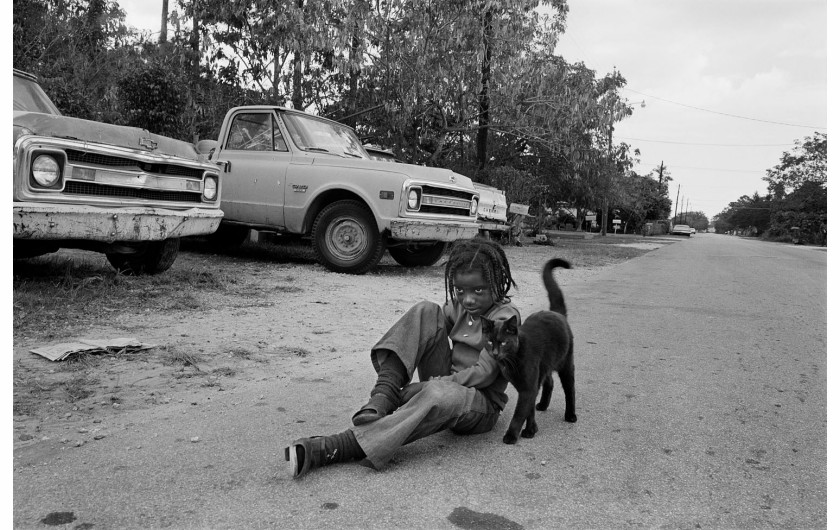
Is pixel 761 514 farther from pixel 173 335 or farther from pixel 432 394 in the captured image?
pixel 173 335

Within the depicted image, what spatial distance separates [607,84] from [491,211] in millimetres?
12492

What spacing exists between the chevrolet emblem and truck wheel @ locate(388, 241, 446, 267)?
183 inches

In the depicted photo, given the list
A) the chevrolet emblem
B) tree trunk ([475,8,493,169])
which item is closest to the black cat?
the chevrolet emblem

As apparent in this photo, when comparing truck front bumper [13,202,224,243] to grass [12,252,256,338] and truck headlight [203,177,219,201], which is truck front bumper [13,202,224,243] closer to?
truck headlight [203,177,219,201]

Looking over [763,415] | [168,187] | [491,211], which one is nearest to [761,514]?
[763,415]

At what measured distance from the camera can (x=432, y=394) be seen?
269cm

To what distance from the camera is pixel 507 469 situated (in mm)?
2602

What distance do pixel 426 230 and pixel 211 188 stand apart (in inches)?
112

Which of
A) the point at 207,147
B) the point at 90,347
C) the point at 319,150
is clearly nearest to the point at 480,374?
the point at 90,347

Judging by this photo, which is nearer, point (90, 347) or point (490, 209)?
point (90, 347)

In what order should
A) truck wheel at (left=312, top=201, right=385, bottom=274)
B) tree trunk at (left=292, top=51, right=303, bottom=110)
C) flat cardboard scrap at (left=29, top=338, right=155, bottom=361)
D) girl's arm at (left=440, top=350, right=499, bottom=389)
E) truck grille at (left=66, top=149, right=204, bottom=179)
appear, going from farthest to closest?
1. tree trunk at (left=292, top=51, right=303, bottom=110)
2. truck wheel at (left=312, top=201, right=385, bottom=274)
3. truck grille at (left=66, top=149, right=204, bottom=179)
4. flat cardboard scrap at (left=29, top=338, right=155, bottom=361)
5. girl's arm at (left=440, top=350, right=499, bottom=389)

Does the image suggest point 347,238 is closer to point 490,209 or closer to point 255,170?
point 255,170

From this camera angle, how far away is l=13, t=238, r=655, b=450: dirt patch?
3322mm

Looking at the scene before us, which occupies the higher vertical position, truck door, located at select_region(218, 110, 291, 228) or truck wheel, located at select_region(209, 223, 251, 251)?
truck door, located at select_region(218, 110, 291, 228)
